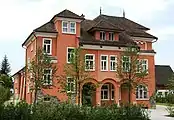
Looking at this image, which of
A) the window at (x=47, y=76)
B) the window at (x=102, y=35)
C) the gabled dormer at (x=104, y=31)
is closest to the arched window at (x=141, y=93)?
the gabled dormer at (x=104, y=31)

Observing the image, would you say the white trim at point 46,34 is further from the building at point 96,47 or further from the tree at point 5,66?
the tree at point 5,66

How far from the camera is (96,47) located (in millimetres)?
40000

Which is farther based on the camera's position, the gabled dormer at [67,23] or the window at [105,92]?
the window at [105,92]

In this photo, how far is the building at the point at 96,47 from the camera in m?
38.3

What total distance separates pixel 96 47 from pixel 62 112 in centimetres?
2176

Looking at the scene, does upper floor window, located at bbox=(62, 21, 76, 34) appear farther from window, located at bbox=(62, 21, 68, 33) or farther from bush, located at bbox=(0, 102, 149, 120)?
bush, located at bbox=(0, 102, 149, 120)

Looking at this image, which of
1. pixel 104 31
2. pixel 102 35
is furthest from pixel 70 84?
pixel 104 31

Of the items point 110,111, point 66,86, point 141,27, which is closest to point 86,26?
point 141,27

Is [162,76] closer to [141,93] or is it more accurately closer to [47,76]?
[141,93]

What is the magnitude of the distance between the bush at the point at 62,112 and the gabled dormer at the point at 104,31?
21.0 meters

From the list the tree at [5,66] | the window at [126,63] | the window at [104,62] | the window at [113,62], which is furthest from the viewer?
the tree at [5,66]

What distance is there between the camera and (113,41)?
41.4 metres

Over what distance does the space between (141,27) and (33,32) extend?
61.1 feet

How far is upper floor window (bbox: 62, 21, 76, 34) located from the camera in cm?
3866
